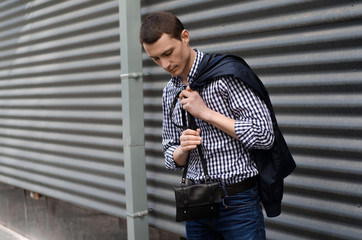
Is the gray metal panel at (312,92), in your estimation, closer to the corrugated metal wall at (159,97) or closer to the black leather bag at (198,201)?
the corrugated metal wall at (159,97)

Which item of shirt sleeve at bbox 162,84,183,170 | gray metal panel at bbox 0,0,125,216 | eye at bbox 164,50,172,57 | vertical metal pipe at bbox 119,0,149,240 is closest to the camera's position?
eye at bbox 164,50,172,57

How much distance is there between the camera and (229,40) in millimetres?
3787

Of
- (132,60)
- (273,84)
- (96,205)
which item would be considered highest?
(132,60)

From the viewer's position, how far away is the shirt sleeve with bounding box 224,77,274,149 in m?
2.25

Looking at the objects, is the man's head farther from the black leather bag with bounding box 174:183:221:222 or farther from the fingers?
the black leather bag with bounding box 174:183:221:222

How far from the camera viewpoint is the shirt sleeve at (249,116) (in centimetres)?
225

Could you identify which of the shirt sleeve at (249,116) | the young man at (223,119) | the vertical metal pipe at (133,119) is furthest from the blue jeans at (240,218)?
the vertical metal pipe at (133,119)

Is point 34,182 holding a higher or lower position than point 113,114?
lower

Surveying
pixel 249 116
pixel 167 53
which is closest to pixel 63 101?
pixel 167 53

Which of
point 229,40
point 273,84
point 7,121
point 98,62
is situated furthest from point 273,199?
point 7,121

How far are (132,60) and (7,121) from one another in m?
3.85

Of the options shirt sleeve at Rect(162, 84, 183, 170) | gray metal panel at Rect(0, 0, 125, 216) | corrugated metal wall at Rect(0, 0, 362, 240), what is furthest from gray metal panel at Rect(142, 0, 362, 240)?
gray metal panel at Rect(0, 0, 125, 216)

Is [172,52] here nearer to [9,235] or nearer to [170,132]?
[170,132]

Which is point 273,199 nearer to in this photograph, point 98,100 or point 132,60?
point 132,60
